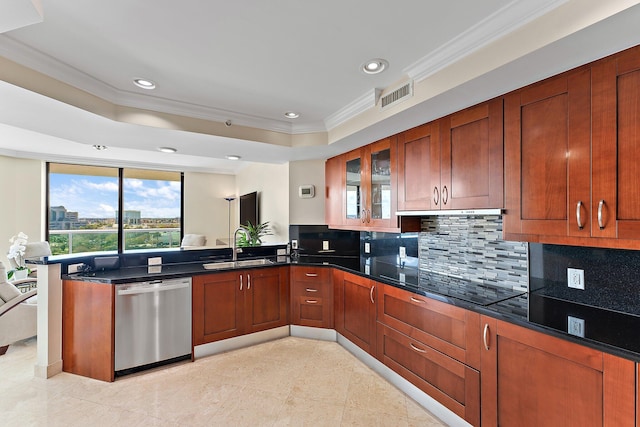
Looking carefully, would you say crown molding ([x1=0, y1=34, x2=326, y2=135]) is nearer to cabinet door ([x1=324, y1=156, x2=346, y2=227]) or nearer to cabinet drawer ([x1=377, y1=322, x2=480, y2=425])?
cabinet door ([x1=324, y1=156, x2=346, y2=227])

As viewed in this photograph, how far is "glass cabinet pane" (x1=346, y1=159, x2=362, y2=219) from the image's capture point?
10.8 ft

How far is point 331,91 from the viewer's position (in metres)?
2.46

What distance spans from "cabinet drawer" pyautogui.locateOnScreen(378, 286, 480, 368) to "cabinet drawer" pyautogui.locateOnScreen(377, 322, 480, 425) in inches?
2.3

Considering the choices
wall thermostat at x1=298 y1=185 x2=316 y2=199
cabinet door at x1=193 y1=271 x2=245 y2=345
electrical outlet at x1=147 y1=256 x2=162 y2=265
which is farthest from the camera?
wall thermostat at x1=298 y1=185 x2=316 y2=199

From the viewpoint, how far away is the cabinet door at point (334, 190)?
3553 millimetres

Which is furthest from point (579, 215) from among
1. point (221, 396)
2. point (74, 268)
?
point (74, 268)

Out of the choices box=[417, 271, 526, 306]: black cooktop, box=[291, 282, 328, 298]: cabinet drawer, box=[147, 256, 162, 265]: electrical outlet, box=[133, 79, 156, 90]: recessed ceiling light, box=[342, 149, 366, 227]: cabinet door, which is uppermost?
box=[133, 79, 156, 90]: recessed ceiling light

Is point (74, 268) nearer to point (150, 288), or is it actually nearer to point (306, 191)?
point (150, 288)

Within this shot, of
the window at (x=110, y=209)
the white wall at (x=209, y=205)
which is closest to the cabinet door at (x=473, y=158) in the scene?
the white wall at (x=209, y=205)

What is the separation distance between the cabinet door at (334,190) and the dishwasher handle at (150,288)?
5.88ft

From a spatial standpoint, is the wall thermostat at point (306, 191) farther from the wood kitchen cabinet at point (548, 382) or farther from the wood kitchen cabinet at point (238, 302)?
the wood kitchen cabinet at point (548, 382)

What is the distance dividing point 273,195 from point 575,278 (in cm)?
369

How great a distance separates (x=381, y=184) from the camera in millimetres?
2947

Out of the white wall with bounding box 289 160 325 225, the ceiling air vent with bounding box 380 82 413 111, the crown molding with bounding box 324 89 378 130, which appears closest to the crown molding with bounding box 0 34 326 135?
the crown molding with bounding box 324 89 378 130
